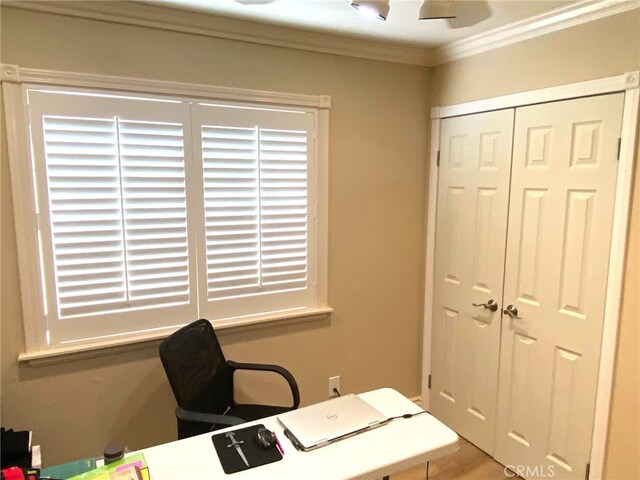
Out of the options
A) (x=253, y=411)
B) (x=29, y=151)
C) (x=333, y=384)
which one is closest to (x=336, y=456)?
(x=253, y=411)

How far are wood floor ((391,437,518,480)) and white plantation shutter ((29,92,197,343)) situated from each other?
1617mm

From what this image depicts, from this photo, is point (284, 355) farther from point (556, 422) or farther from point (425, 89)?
point (425, 89)

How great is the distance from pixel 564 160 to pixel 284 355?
1859 millimetres

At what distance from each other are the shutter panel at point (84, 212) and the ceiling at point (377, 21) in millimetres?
721

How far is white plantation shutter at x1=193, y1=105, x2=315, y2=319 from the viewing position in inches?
90.5

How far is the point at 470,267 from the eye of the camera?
2.65m

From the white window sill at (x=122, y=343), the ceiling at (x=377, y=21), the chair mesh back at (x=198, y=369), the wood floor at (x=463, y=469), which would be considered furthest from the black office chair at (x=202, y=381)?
the ceiling at (x=377, y=21)

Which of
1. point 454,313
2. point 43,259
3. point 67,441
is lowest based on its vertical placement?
point 67,441

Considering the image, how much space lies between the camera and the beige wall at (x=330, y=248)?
6.41 ft

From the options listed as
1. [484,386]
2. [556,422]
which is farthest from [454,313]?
[556,422]

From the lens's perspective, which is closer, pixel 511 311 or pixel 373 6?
pixel 373 6

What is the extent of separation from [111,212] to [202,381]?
3.06ft

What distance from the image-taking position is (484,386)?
2617 millimetres

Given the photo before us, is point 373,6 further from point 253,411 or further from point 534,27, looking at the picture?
point 253,411
